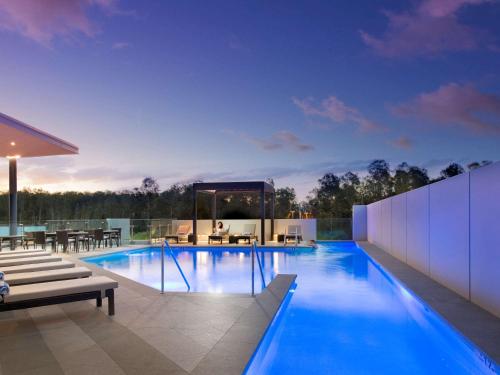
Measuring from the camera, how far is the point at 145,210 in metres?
35.0

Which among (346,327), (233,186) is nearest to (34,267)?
(346,327)

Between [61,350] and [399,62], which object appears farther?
[399,62]

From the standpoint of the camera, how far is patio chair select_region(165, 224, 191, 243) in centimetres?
1956

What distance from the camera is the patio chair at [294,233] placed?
61.6 feet

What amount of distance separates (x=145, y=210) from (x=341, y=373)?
32.1 m

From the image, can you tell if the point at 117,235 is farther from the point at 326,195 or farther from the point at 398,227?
the point at 326,195

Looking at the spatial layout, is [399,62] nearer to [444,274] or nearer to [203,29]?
[203,29]

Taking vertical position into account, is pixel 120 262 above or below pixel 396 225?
below

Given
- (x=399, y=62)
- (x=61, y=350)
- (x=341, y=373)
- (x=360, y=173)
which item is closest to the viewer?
(x=61, y=350)

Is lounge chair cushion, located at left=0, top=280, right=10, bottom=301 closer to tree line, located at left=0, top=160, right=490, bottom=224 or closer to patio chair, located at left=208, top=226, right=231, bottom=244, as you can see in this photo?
patio chair, located at left=208, top=226, right=231, bottom=244

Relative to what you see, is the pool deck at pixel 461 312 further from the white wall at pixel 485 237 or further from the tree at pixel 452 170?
the tree at pixel 452 170

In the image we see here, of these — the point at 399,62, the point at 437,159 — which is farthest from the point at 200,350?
the point at 437,159

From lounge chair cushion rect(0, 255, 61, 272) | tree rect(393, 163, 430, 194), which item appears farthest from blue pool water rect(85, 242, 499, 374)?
tree rect(393, 163, 430, 194)

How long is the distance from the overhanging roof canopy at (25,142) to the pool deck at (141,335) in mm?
4613
